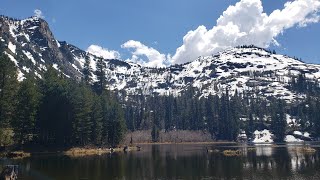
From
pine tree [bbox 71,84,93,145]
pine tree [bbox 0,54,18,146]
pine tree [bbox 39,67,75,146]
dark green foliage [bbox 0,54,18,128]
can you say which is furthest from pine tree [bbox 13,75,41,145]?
pine tree [bbox 71,84,93,145]

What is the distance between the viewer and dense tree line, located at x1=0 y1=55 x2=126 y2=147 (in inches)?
4109

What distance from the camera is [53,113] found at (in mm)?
121000

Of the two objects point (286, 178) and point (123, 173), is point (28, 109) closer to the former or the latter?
point (123, 173)

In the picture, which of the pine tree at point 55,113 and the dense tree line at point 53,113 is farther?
the pine tree at point 55,113

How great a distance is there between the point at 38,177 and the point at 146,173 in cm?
1922

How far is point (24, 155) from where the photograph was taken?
98875 millimetres

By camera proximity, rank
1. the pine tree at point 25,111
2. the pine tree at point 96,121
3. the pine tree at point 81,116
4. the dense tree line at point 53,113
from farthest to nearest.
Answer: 1. the pine tree at point 96,121
2. the pine tree at point 81,116
3. the pine tree at point 25,111
4. the dense tree line at point 53,113

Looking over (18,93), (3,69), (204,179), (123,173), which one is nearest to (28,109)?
(18,93)

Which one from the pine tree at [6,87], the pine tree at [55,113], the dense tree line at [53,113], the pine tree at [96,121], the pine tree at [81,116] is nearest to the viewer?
the pine tree at [6,87]

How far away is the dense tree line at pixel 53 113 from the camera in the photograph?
10438 centimetres

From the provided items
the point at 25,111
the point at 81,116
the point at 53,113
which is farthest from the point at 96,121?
the point at 25,111

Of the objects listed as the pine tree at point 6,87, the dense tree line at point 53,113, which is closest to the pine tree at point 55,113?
the dense tree line at point 53,113

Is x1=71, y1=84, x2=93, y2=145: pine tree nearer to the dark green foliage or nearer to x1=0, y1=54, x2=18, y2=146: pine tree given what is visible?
the dark green foliage

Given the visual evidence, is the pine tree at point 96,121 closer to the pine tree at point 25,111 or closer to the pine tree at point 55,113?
the pine tree at point 55,113
